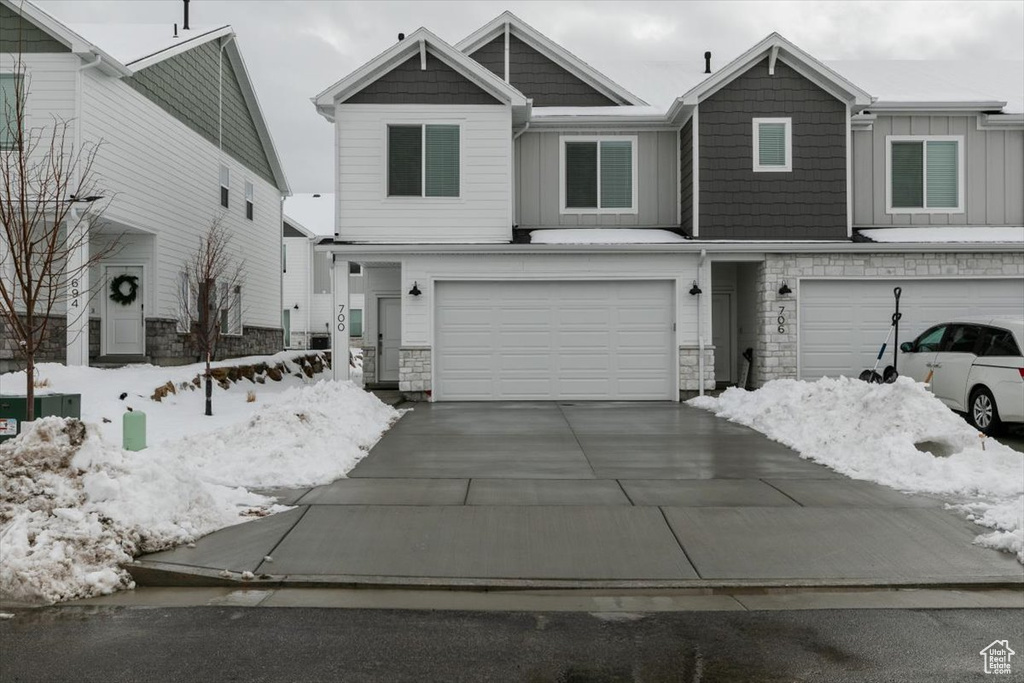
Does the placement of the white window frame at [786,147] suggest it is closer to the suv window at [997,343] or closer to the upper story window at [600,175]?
the upper story window at [600,175]

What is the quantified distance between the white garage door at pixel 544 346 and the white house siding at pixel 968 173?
5.70 m

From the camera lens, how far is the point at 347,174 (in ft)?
Answer: 52.2

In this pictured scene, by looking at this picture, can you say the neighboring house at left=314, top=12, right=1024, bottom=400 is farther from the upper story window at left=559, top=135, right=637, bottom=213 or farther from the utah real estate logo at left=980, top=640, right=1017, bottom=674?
the utah real estate logo at left=980, top=640, right=1017, bottom=674

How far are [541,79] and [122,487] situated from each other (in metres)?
15.4

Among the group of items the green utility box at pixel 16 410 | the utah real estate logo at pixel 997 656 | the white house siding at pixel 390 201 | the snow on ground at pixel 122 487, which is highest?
the white house siding at pixel 390 201

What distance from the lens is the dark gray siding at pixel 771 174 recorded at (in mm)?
16078

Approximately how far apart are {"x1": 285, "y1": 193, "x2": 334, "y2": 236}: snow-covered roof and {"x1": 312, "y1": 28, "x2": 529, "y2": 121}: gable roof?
74.5 ft

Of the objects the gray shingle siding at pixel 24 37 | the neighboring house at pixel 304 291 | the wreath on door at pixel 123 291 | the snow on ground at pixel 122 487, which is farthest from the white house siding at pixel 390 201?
the neighboring house at pixel 304 291

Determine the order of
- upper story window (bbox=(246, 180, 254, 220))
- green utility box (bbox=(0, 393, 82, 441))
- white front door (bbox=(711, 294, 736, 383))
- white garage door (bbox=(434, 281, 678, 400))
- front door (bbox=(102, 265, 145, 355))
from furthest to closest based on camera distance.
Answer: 1. upper story window (bbox=(246, 180, 254, 220))
2. white front door (bbox=(711, 294, 736, 383))
3. front door (bbox=(102, 265, 145, 355))
4. white garage door (bbox=(434, 281, 678, 400))
5. green utility box (bbox=(0, 393, 82, 441))

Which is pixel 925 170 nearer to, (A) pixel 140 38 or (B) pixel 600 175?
(B) pixel 600 175

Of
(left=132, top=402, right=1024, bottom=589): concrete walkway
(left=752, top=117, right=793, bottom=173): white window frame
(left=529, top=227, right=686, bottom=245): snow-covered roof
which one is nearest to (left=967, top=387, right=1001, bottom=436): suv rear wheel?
(left=132, top=402, right=1024, bottom=589): concrete walkway

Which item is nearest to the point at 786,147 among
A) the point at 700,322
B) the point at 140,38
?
the point at 700,322

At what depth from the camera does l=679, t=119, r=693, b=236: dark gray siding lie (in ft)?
54.2

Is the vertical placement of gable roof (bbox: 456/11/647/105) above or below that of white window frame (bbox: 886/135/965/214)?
above
